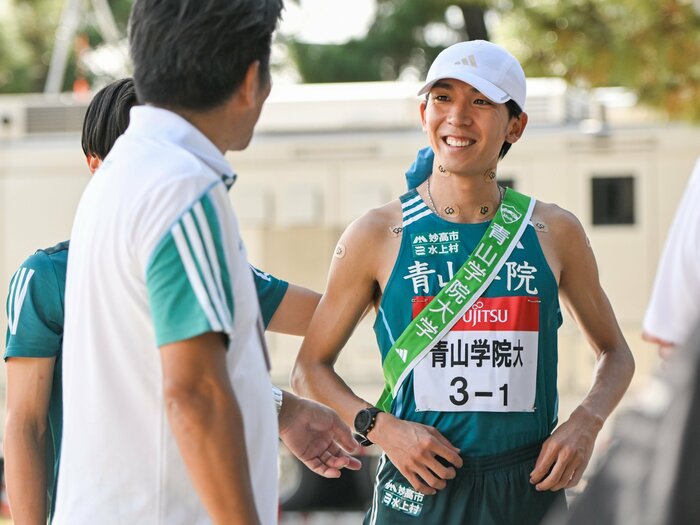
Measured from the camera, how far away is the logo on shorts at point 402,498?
9.55 feet

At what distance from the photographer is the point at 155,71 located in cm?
204

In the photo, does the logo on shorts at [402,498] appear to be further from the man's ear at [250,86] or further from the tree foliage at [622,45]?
the tree foliage at [622,45]

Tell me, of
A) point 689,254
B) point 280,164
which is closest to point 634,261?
point 280,164

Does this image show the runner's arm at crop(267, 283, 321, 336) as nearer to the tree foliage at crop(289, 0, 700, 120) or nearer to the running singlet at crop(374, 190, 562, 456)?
the running singlet at crop(374, 190, 562, 456)

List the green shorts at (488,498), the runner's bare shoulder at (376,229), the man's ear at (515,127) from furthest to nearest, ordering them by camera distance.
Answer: the man's ear at (515,127) < the runner's bare shoulder at (376,229) < the green shorts at (488,498)

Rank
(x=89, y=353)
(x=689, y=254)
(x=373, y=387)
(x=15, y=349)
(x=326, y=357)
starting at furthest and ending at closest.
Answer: (x=373, y=387)
(x=689, y=254)
(x=326, y=357)
(x=15, y=349)
(x=89, y=353)

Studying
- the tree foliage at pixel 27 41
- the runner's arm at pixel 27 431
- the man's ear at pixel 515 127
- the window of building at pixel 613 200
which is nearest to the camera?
the runner's arm at pixel 27 431

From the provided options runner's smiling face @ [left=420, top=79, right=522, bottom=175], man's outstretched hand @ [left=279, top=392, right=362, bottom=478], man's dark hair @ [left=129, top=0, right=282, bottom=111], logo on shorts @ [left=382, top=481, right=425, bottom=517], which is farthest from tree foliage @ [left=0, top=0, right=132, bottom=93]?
man's dark hair @ [left=129, top=0, right=282, bottom=111]

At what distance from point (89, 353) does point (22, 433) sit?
2.15 feet

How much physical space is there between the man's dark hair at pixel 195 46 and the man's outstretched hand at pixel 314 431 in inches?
31.7

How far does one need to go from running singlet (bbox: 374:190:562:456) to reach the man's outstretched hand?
0.33m

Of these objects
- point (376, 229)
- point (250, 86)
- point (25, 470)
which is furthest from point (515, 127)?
point (25, 470)

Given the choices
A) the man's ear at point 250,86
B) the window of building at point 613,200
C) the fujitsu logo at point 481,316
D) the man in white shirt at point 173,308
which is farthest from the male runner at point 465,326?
the window of building at point 613,200

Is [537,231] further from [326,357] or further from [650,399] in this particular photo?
[650,399]
